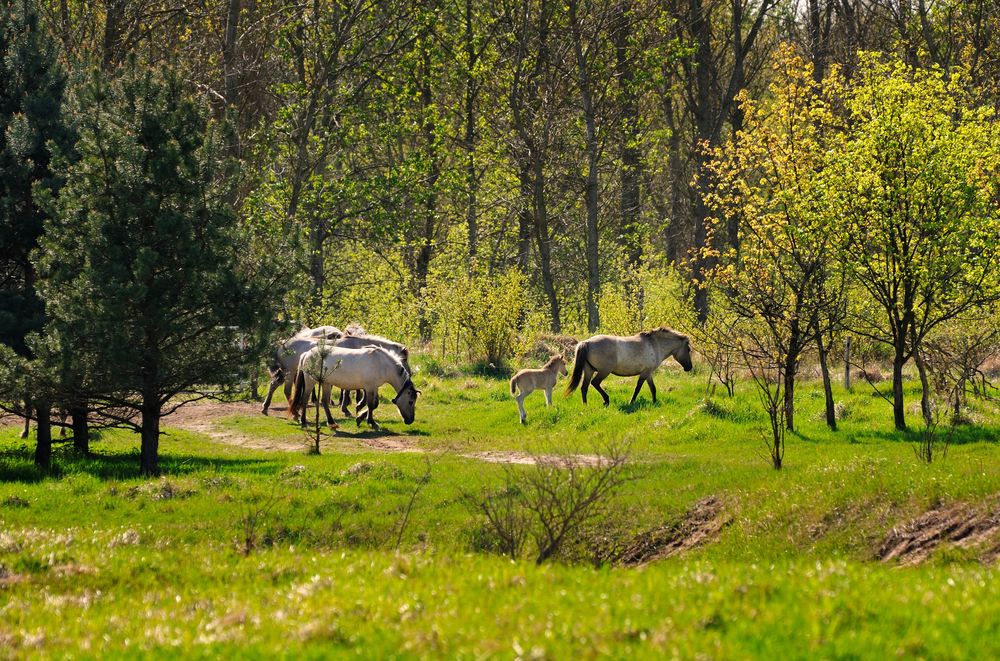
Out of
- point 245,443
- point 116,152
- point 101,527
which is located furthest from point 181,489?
point 245,443

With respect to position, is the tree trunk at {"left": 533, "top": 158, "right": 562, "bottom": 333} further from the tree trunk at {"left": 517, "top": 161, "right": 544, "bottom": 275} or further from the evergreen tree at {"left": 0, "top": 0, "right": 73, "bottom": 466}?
the evergreen tree at {"left": 0, "top": 0, "right": 73, "bottom": 466}

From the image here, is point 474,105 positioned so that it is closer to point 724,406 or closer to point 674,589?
point 724,406

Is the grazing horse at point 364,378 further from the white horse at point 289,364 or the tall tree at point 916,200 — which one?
the tall tree at point 916,200

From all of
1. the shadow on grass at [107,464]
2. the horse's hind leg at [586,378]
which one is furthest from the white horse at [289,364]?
the shadow on grass at [107,464]

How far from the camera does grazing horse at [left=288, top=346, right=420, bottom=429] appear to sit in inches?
1161

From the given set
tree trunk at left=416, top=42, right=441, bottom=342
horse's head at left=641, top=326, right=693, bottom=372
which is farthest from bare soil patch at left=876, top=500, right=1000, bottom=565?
tree trunk at left=416, top=42, right=441, bottom=342

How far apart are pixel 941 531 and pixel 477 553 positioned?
6.28 m

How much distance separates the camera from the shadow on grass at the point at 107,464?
20.1 metres

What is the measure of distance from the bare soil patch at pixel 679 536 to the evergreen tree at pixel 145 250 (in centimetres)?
913

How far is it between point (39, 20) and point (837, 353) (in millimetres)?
26027

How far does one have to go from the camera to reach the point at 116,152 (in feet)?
62.5

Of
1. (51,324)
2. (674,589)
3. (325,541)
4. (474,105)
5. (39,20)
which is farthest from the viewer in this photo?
(474,105)

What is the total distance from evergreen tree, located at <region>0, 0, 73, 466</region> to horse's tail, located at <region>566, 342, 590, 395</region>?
49.0 ft

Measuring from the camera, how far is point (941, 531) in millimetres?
13492
